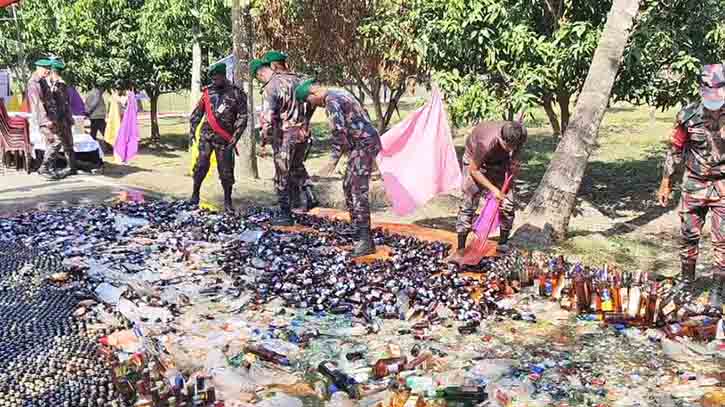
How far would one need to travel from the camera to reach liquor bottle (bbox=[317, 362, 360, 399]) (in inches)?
161

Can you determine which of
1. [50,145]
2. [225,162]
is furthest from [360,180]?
[50,145]

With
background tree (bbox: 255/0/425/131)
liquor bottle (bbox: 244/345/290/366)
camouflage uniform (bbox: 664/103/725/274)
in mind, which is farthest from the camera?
background tree (bbox: 255/0/425/131)

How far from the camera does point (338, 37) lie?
1387cm

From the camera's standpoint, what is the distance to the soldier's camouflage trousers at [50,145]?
11273 millimetres

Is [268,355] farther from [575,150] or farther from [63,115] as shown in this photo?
[63,115]

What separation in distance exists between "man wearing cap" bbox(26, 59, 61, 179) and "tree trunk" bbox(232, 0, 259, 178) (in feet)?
11.1

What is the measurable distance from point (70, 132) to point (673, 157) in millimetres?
9591

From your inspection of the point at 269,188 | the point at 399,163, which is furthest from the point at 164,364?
the point at 269,188

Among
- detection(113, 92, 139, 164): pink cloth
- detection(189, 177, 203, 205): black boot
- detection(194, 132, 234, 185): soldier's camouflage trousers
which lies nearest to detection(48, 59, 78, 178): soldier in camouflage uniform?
detection(113, 92, 139, 164): pink cloth

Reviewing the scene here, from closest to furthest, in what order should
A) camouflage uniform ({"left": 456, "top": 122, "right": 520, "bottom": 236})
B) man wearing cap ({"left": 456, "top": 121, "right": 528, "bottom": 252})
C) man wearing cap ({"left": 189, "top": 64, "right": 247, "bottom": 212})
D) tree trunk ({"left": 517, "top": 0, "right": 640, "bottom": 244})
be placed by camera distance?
man wearing cap ({"left": 456, "top": 121, "right": 528, "bottom": 252}) → camouflage uniform ({"left": 456, "top": 122, "right": 520, "bottom": 236}) → man wearing cap ({"left": 189, "top": 64, "right": 247, "bottom": 212}) → tree trunk ({"left": 517, "top": 0, "right": 640, "bottom": 244})

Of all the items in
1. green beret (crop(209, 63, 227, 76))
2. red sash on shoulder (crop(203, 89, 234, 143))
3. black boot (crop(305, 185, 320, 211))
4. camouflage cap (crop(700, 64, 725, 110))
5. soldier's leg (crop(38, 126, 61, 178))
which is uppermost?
green beret (crop(209, 63, 227, 76))

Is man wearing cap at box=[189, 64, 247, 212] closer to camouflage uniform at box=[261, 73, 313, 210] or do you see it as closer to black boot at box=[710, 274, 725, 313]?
camouflage uniform at box=[261, 73, 313, 210]

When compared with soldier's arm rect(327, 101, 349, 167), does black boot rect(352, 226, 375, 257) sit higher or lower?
lower

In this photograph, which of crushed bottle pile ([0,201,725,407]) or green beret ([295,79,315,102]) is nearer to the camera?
crushed bottle pile ([0,201,725,407])
